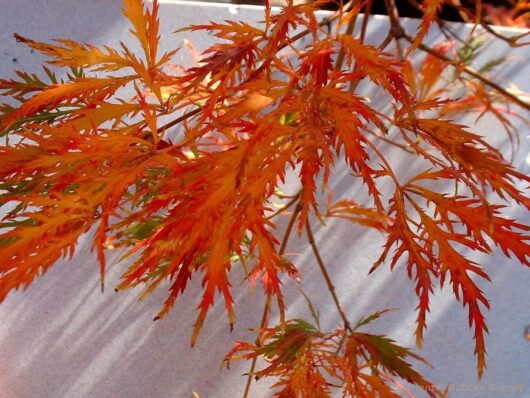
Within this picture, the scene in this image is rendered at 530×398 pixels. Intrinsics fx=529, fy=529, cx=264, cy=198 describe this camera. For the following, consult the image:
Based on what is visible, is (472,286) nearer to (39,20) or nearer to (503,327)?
(503,327)

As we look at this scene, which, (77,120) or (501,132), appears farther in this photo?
(501,132)

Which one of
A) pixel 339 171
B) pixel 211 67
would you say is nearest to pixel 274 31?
pixel 211 67

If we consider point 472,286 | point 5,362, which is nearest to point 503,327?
point 472,286

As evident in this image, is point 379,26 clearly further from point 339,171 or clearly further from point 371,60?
point 371,60

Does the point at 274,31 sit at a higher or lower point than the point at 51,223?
higher

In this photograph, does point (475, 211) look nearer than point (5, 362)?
Yes

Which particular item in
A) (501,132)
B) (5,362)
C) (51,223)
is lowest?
(5,362)
